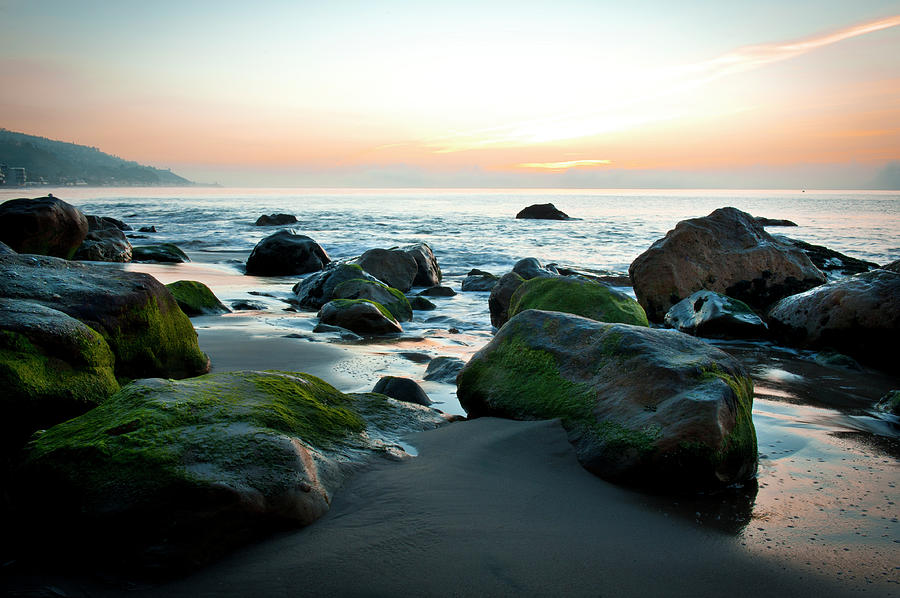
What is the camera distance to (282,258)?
506 inches

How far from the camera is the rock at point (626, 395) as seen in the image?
279 centimetres

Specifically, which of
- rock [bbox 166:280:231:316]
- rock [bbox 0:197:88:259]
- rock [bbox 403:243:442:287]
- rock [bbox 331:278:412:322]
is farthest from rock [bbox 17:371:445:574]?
rock [bbox 403:243:442:287]

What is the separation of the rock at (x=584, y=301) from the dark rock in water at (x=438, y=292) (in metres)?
4.78

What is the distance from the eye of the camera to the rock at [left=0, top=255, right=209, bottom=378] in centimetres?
362

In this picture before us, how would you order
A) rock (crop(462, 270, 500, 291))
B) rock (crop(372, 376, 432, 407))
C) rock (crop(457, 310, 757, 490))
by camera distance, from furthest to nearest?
1. rock (crop(462, 270, 500, 291))
2. rock (crop(372, 376, 432, 407))
3. rock (crop(457, 310, 757, 490))

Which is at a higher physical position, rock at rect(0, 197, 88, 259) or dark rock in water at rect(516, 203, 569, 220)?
dark rock in water at rect(516, 203, 569, 220)

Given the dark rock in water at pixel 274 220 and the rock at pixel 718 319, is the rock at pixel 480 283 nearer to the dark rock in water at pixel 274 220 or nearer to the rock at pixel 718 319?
the rock at pixel 718 319

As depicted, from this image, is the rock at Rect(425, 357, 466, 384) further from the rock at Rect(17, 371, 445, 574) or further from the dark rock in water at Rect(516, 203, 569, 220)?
the dark rock in water at Rect(516, 203, 569, 220)

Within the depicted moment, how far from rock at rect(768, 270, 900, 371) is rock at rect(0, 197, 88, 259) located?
10985mm

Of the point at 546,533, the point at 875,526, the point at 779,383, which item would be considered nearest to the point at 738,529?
the point at 875,526

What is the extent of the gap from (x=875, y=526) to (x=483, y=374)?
218 centimetres

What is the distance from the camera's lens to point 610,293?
5824mm

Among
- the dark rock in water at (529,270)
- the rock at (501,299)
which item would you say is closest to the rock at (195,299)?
the rock at (501,299)

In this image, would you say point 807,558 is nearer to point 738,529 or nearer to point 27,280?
point 738,529
